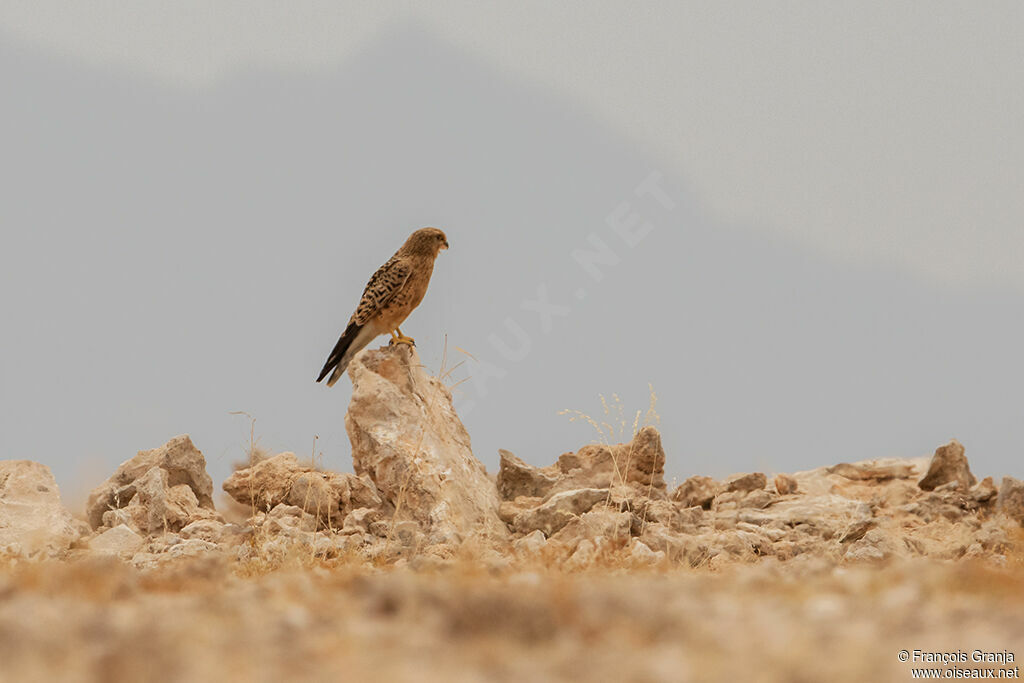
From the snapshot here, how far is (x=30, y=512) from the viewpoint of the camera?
338 inches

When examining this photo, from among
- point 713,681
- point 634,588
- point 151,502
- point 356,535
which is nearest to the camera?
point 713,681

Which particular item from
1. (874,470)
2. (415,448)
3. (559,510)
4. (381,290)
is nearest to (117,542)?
(415,448)

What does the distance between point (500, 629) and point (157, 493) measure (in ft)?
20.1

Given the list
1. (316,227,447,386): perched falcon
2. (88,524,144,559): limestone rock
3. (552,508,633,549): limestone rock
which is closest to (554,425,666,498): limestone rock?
(552,508,633,549): limestone rock

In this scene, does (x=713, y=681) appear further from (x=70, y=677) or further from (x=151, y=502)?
(x=151, y=502)

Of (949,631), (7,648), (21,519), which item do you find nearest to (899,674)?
(949,631)

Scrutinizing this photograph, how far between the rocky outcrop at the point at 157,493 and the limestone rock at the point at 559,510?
271 centimetres

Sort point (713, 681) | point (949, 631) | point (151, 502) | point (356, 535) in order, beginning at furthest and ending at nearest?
point (151, 502) → point (356, 535) → point (949, 631) → point (713, 681)

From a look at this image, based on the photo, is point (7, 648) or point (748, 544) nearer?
point (7, 648)

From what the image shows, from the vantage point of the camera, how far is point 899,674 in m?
2.57

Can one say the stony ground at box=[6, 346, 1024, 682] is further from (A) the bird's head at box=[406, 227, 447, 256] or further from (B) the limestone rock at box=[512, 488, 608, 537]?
(A) the bird's head at box=[406, 227, 447, 256]

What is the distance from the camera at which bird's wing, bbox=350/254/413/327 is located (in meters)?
9.30

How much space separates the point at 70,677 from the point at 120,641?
0.75 ft

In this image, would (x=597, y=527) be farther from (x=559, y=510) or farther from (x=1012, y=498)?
(x=1012, y=498)
